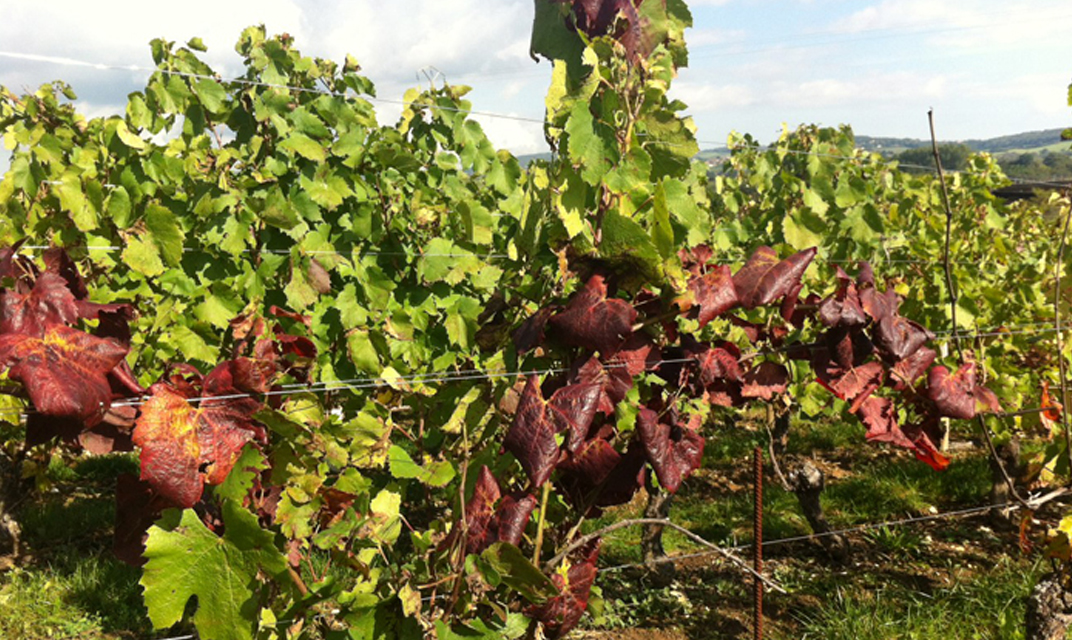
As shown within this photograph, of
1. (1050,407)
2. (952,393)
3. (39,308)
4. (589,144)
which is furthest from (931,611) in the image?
(39,308)

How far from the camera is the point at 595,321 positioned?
1509mm

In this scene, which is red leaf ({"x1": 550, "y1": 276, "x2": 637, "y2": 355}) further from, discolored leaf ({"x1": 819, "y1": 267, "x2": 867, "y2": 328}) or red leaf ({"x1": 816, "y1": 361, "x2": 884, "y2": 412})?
red leaf ({"x1": 816, "y1": 361, "x2": 884, "y2": 412})

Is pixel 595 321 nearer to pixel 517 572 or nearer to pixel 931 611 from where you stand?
pixel 517 572

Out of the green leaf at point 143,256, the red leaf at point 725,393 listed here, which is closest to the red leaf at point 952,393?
the red leaf at point 725,393

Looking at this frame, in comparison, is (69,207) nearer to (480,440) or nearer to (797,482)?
(480,440)

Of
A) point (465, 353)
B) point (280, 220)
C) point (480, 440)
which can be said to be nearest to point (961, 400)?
point (480, 440)

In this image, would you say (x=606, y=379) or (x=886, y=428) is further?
(x=886, y=428)

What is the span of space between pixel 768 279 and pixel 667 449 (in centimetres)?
42

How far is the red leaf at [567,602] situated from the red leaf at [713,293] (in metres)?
0.57

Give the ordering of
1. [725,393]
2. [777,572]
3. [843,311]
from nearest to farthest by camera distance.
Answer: [843,311], [725,393], [777,572]

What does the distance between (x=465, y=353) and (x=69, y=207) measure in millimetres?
1427

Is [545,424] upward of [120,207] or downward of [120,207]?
downward

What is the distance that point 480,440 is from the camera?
1867 mm

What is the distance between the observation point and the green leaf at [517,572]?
1416mm
